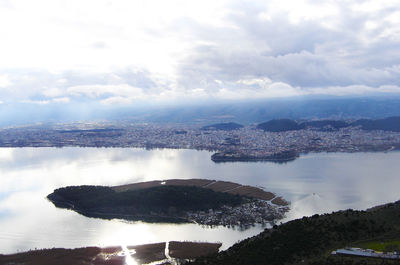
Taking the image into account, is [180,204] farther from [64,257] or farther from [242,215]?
[64,257]

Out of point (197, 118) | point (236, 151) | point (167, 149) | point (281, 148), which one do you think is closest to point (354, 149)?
point (281, 148)

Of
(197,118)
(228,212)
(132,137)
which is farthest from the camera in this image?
(197,118)

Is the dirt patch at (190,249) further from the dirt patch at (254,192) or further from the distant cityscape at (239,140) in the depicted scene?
the distant cityscape at (239,140)

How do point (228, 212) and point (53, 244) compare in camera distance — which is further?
point (228, 212)

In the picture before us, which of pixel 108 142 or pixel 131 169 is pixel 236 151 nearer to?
pixel 131 169

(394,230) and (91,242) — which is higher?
(394,230)

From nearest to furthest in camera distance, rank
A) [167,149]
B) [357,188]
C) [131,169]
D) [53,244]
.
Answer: [53,244]
[357,188]
[131,169]
[167,149]

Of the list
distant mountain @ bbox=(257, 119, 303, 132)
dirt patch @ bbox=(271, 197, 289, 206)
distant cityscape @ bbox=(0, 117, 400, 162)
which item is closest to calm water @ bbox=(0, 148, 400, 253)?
dirt patch @ bbox=(271, 197, 289, 206)

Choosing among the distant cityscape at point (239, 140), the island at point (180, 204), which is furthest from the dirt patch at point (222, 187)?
the distant cityscape at point (239, 140)

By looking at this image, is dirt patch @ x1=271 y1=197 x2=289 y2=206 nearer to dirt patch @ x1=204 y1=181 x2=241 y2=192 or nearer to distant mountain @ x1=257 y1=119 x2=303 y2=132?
dirt patch @ x1=204 y1=181 x2=241 y2=192
